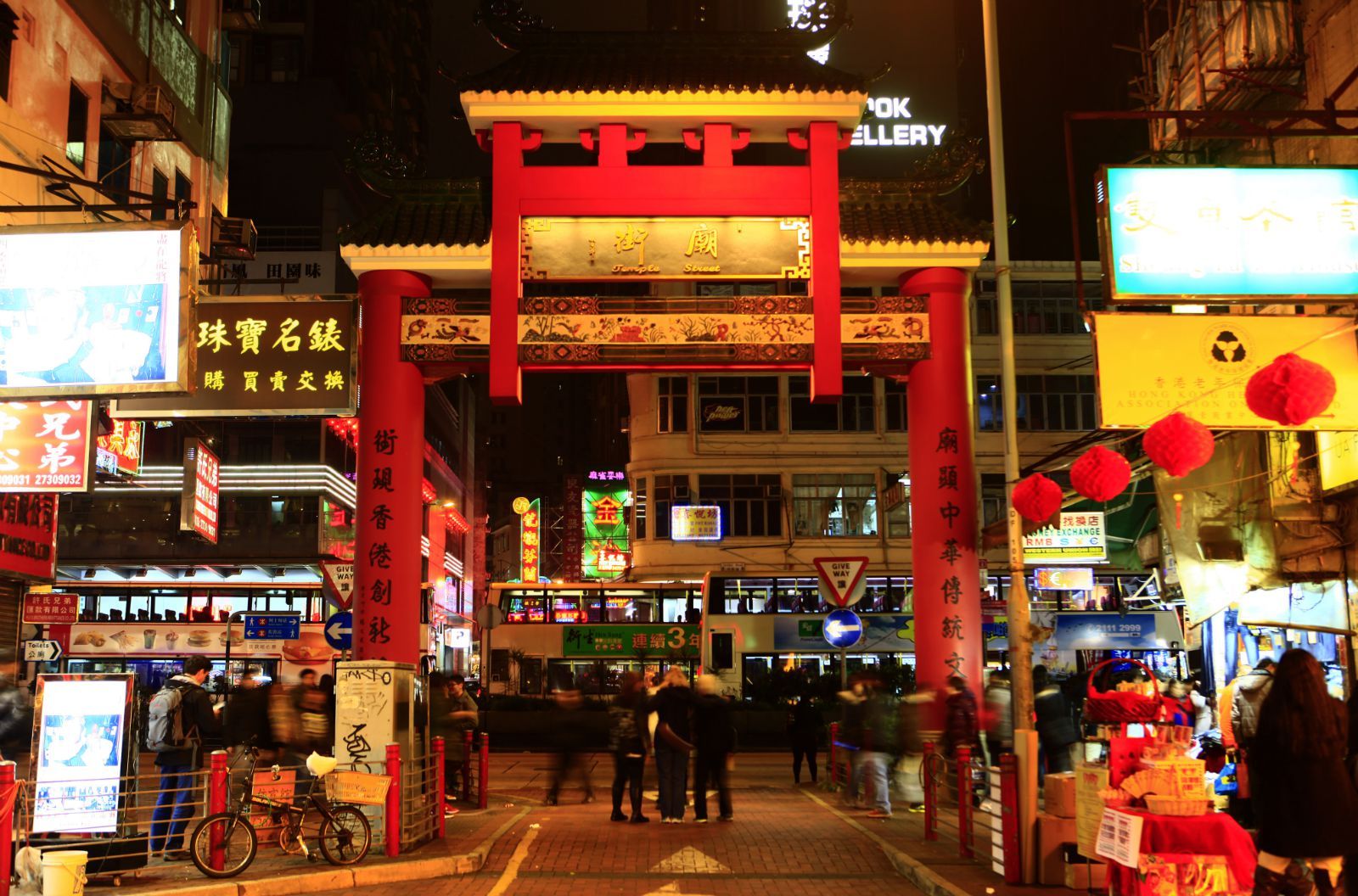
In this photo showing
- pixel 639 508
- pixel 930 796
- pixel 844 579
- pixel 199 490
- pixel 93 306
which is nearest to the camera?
pixel 93 306

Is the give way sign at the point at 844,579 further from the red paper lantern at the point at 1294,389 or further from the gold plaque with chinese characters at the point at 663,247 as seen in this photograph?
the red paper lantern at the point at 1294,389

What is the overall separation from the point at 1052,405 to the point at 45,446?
35023 millimetres

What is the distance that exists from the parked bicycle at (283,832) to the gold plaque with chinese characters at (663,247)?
7299mm

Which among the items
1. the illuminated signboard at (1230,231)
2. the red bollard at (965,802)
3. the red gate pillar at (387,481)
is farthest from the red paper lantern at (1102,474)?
the red gate pillar at (387,481)

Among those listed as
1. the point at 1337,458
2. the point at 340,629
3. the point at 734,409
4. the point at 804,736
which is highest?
the point at 734,409

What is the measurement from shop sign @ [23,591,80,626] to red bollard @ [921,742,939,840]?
869 inches

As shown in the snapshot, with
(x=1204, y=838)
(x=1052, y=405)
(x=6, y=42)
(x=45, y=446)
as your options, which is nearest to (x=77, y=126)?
(x=6, y=42)

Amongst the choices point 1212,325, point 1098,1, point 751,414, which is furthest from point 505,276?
point 1098,1

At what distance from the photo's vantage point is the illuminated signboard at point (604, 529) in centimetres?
5691

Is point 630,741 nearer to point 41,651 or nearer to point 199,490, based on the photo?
point 199,490

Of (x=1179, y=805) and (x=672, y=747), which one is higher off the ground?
(x=1179, y=805)

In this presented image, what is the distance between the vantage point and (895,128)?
158ft

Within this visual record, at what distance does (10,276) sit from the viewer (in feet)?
43.5

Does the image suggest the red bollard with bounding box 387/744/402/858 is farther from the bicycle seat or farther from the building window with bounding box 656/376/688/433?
the building window with bounding box 656/376/688/433
